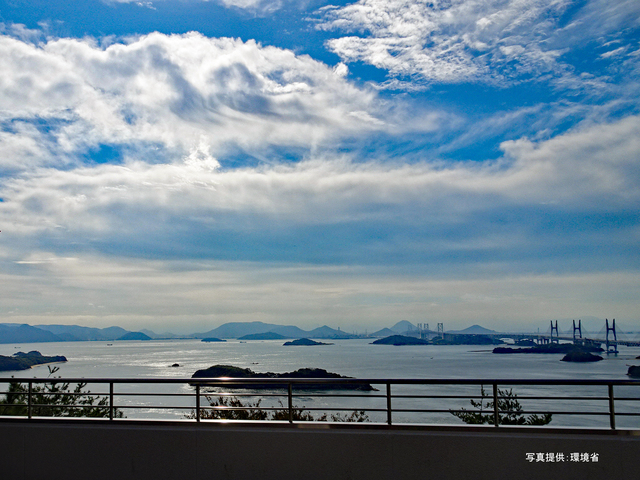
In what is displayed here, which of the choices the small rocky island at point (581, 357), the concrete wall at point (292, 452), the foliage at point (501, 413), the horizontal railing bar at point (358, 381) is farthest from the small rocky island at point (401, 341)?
the concrete wall at point (292, 452)

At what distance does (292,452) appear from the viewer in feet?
19.0

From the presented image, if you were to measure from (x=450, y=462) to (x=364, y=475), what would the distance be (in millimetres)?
975

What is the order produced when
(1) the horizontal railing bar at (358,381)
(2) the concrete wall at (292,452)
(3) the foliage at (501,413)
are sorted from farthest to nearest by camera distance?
(3) the foliage at (501,413), (1) the horizontal railing bar at (358,381), (2) the concrete wall at (292,452)

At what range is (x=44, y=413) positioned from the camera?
8.87 m

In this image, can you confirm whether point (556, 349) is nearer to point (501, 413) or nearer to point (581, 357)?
point (581, 357)

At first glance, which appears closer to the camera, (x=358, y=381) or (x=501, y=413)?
(x=358, y=381)

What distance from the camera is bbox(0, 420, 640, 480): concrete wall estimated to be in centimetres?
535

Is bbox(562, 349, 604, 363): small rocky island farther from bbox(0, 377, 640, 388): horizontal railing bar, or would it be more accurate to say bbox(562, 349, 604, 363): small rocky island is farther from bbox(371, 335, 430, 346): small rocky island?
bbox(0, 377, 640, 388): horizontal railing bar

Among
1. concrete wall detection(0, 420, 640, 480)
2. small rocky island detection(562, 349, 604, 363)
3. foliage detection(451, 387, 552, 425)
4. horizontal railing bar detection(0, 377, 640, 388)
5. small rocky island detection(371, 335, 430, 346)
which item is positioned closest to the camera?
concrete wall detection(0, 420, 640, 480)

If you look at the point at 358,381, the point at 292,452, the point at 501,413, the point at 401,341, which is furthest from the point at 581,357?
the point at 292,452

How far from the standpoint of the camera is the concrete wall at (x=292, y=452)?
535cm

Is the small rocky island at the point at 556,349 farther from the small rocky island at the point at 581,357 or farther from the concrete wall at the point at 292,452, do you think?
the concrete wall at the point at 292,452

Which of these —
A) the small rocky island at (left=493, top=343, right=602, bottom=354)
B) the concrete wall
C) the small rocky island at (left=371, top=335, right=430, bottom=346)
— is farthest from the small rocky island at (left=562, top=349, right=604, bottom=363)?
the concrete wall

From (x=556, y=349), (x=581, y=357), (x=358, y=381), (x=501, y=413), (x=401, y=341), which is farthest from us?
(x=401, y=341)
